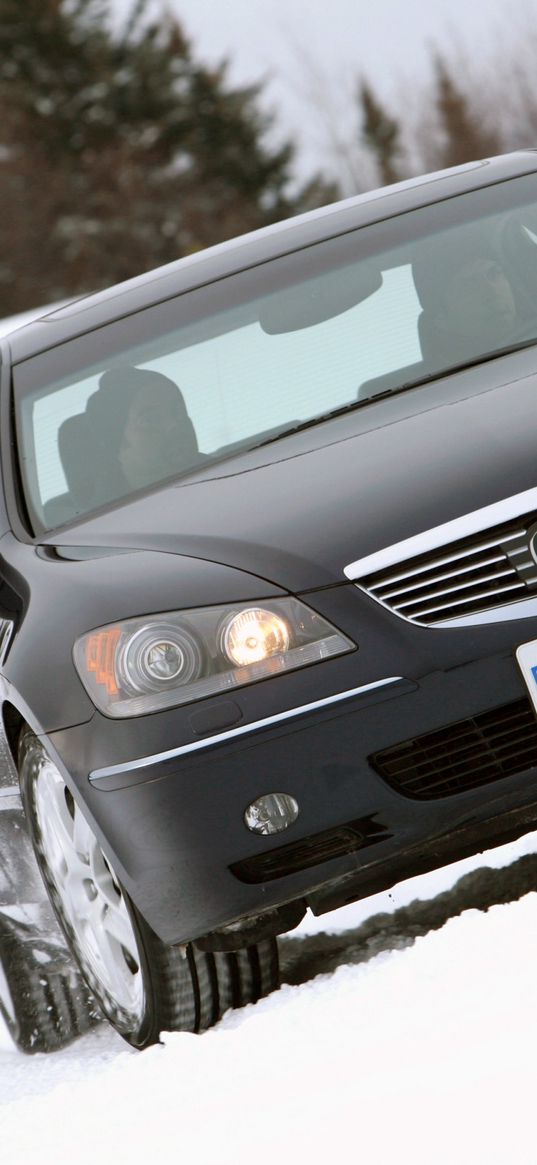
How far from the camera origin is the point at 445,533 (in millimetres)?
2822

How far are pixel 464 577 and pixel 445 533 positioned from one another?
8 centimetres

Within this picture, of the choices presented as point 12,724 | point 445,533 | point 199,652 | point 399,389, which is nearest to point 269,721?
point 199,652

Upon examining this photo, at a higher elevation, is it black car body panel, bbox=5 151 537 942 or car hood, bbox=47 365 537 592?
car hood, bbox=47 365 537 592

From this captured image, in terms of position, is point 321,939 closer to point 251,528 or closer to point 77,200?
point 251,528

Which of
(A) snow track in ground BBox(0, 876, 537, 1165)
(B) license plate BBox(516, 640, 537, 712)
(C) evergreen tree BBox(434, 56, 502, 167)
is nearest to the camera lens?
(A) snow track in ground BBox(0, 876, 537, 1165)

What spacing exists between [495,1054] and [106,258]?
45.2m

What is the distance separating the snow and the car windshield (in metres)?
1.31

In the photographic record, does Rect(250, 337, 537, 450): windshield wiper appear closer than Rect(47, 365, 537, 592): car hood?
No

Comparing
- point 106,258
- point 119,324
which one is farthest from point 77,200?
point 119,324

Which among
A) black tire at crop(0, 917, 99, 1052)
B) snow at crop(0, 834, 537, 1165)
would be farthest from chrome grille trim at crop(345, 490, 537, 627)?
black tire at crop(0, 917, 99, 1052)

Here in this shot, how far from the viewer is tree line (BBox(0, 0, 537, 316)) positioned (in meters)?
45.6

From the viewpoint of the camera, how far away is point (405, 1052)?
8.06 ft

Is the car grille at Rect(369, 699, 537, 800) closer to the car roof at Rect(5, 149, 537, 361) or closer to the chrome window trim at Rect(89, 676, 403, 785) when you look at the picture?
the chrome window trim at Rect(89, 676, 403, 785)

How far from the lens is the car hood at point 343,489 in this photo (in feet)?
9.43
